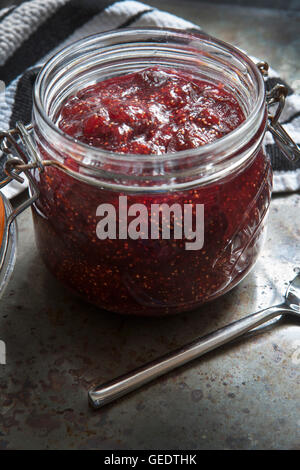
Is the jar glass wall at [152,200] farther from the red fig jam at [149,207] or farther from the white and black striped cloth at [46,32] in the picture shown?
the white and black striped cloth at [46,32]

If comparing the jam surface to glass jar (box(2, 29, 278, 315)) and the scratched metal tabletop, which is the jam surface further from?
the scratched metal tabletop

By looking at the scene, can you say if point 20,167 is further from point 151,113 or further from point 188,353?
point 188,353

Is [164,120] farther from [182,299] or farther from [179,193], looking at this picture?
[182,299]

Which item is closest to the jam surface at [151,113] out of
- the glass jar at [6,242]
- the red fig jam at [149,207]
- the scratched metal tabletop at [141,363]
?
the red fig jam at [149,207]

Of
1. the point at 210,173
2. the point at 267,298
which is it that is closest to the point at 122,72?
the point at 210,173

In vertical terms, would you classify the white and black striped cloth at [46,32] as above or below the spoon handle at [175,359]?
above

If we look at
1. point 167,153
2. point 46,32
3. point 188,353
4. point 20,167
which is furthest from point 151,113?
point 46,32

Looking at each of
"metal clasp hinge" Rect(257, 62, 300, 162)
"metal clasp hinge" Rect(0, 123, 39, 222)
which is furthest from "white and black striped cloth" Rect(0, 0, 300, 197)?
"metal clasp hinge" Rect(0, 123, 39, 222)
